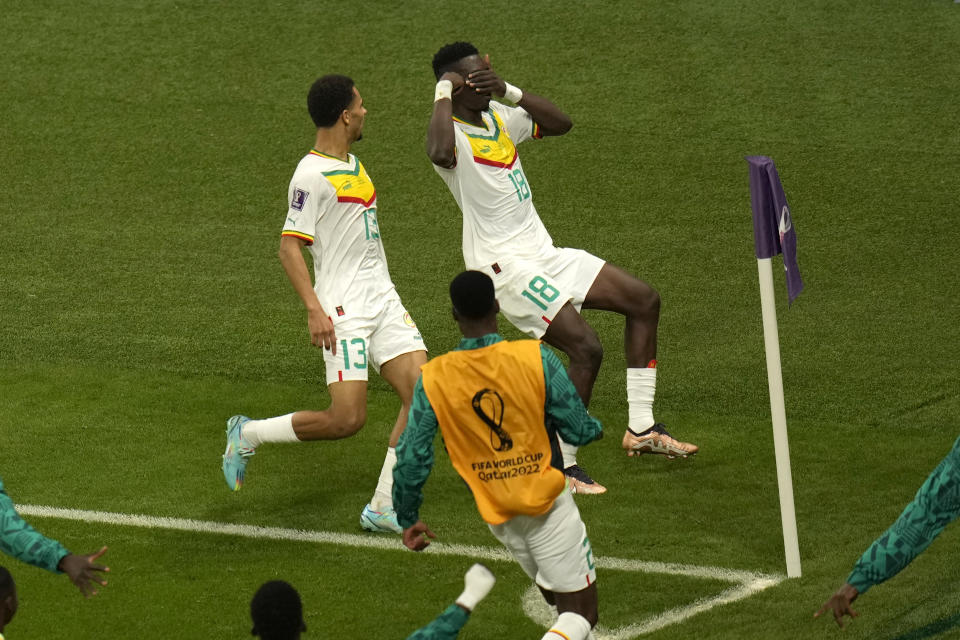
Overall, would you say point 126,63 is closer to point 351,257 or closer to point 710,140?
point 710,140

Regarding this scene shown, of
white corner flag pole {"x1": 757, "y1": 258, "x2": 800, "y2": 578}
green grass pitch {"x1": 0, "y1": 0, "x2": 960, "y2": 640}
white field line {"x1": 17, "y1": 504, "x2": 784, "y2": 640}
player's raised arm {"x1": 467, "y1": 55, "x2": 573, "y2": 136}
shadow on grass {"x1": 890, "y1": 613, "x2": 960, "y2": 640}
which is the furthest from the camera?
player's raised arm {"x1": 467, "y1": 55, "x2": 573, "y2": 136}

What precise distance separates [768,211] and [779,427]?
114 centimetres

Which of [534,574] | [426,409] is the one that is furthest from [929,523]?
[426,409]

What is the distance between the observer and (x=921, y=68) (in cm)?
1859

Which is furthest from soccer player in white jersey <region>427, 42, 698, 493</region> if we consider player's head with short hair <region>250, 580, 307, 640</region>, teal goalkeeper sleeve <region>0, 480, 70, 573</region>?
player's head with short hair <region>250, 580, 307, 640</region>

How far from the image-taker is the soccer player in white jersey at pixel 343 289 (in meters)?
8.16

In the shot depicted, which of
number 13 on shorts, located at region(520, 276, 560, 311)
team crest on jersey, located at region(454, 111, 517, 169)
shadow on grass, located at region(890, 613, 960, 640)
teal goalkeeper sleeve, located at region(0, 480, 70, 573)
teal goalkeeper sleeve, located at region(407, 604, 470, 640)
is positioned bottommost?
shadow on grass, located at region(890, 613, 960, 640)

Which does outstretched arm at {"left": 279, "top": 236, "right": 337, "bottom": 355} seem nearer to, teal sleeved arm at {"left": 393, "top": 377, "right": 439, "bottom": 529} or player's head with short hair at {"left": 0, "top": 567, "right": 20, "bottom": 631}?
teal sleeved arm at {"left": 393, "top": 377, "right": 439, "bottom": 529}

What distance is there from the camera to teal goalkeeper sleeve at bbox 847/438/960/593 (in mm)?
5738

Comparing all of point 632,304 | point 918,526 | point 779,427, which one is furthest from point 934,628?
point 632,304

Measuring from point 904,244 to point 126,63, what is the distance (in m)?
10.7

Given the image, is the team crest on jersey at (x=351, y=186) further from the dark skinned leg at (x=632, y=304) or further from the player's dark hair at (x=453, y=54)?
the dark skinned leg at (x=632, y=304)

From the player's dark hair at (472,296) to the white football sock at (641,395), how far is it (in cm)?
346

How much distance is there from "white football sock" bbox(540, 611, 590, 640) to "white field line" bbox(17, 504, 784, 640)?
111 centimetres
